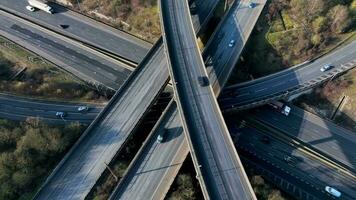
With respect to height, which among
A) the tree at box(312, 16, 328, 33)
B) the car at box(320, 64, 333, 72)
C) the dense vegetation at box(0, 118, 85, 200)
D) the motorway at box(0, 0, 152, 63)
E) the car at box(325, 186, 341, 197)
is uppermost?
the tree at box(312, 16, 328, 33)

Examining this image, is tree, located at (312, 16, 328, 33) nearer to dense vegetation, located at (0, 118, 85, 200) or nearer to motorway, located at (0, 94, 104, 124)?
motorway, located at (0, 94, 104, 124)

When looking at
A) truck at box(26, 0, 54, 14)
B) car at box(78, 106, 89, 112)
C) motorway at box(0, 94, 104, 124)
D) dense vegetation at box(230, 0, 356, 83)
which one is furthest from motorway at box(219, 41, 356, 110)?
truck at box(26, 0, 54, 14)

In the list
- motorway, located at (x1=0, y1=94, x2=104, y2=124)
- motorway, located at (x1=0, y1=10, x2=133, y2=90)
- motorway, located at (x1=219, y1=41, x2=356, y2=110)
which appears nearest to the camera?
motorway, located at (x1=0, y1=94, x2=104, y2=124)

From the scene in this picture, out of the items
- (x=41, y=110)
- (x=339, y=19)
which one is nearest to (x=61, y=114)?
(x=41, y=110)

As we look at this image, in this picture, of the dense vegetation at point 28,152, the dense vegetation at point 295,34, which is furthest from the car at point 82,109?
the dense vegetation at point 295,34

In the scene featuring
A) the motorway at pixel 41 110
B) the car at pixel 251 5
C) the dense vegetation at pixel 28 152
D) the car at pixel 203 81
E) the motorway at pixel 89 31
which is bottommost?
the dense vegetation at pixel 28 152

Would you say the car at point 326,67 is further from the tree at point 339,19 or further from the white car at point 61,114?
the white car at point 61,114
